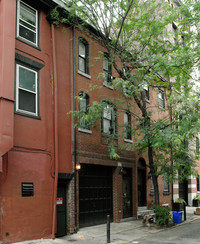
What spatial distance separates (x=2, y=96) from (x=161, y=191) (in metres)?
14.7

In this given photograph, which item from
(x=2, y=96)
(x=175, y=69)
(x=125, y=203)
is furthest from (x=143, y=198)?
(x=2, y=96)

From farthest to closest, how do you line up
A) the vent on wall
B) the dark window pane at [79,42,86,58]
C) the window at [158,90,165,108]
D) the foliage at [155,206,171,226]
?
the window at [158,90,165,108]
the dark window pane at [79,42,86,58]
the foliage at [155,206,171,226]
the vent on wall

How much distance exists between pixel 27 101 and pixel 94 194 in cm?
604

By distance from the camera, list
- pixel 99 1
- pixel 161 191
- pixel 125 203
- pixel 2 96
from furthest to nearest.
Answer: pixel 161 191 → pixel 125 203 → pixel 99 1 → pixel 2 96

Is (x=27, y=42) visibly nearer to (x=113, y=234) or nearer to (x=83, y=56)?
(x=83, y=56)

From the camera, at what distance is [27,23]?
12477 millimetres

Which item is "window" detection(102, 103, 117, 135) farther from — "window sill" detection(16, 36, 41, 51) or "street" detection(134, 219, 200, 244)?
"street" detection(134, 219, 200, 244)

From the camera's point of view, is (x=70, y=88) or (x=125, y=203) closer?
(x=70, y=88)

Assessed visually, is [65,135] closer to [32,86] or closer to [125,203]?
[32,86]

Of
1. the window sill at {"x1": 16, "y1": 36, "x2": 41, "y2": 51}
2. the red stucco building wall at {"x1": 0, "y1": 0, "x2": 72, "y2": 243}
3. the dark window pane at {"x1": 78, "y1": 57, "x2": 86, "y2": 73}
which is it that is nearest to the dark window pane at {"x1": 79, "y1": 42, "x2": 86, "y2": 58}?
the dark window pane at {"x1": 78, "y1": 57, "x2": 86, "y2": 73}

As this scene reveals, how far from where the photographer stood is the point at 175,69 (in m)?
14.4

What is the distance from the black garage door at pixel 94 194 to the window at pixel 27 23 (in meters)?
6.30

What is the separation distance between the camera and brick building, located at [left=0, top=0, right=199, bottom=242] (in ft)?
34.5

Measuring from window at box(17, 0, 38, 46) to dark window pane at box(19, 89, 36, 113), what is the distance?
221 cm
